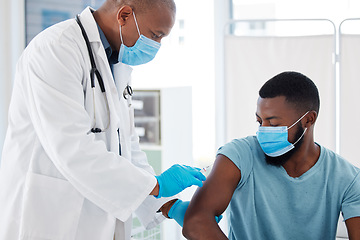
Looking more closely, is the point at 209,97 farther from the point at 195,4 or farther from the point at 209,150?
the point at 195,4

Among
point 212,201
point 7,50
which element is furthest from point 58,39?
point 7,50

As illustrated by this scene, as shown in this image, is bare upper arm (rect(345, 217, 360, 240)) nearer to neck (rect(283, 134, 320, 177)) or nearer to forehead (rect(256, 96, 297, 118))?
neck (rect(283, 134, 320, 177))

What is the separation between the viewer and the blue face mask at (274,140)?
1.54m

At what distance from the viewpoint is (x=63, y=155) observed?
116 cm

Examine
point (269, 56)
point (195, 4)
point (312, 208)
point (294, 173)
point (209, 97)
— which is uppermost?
point (195, 4)

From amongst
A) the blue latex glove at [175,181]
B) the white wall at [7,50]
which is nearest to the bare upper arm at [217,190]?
the blue latex glove at [175,181]

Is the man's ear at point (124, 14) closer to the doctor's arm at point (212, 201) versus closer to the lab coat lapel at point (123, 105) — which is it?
the lab coat lapel at point (123, 105)

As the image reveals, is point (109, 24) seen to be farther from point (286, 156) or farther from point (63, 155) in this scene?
point (286, 156)

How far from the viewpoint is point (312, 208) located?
1.51 m

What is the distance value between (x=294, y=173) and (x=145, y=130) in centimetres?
128

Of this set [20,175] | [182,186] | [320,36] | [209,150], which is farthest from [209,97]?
[20,175]

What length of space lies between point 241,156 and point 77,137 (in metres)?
0.64

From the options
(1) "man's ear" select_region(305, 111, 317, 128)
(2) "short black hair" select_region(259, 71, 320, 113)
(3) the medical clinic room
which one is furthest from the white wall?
(1) "man's ear" select_region(305, 111, 317, 128)

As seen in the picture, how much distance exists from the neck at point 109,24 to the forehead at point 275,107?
1.88 ft
